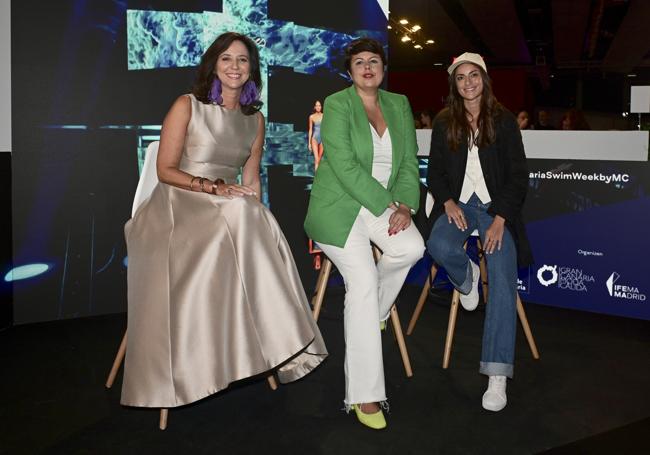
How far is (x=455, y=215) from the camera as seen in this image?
2.99 meters

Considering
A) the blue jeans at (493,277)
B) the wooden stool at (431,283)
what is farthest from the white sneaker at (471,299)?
the blue jeans at (493,277)

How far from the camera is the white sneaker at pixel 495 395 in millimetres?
2680

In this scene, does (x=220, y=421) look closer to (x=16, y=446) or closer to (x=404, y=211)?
(x=16, y=446)

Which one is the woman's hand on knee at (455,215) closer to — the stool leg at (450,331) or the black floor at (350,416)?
the stool leg at (450,331)

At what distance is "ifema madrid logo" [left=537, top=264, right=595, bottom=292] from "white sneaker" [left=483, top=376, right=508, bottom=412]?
1638mm

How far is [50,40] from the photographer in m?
3.71

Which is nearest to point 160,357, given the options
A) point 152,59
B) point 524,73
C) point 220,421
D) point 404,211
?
point 220,421

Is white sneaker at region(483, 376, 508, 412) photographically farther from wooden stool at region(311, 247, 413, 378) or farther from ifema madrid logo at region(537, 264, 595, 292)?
ifema madrid logo at region(537, 264, 595, 292)

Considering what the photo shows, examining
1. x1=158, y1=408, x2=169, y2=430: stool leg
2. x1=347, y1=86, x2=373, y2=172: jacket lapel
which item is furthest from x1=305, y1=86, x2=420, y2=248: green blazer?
x1=158, y1=408, x2=169, y2=430: stool leg

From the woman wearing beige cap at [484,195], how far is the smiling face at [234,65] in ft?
2.97

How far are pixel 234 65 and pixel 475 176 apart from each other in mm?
1134

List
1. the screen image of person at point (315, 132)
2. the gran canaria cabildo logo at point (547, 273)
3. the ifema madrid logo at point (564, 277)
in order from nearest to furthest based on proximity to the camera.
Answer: the ifema madrid logo at point (564, 277) → the gran canaria cabildo logo at point (547, 273) → the screen image of person at point (315, 132)

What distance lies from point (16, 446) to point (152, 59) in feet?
7.51

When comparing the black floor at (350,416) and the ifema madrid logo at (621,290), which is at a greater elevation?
the ifema madrid logo at (621,290)
